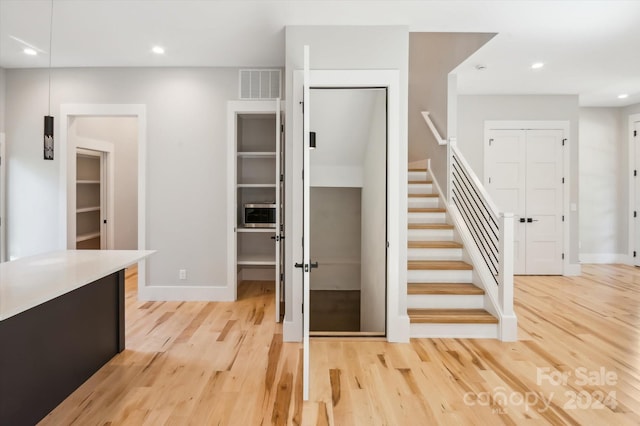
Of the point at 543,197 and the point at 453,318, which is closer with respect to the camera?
the point at 453,318

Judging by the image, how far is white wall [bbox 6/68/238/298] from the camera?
184 inches

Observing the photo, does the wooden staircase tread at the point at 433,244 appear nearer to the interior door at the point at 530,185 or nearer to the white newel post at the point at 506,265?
the white newel post at the point at 506,265

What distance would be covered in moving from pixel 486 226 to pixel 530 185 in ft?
7.84

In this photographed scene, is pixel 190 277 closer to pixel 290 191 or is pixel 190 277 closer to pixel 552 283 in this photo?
pixel 290 191

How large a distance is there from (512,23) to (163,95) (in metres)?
3.71

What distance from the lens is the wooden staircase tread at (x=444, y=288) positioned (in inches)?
148

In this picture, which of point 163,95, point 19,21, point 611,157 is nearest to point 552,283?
point 611,157

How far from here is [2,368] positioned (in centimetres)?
199

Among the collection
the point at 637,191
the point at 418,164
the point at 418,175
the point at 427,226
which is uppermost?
the point at 418,164

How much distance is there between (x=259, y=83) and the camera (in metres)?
4.63

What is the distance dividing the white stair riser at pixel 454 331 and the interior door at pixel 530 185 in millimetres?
3106

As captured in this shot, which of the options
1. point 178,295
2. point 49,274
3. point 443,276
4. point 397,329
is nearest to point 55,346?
point 49,274

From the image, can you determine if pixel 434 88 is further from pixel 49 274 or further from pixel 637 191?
pixel 49 274

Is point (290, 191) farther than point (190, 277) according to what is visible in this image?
No
